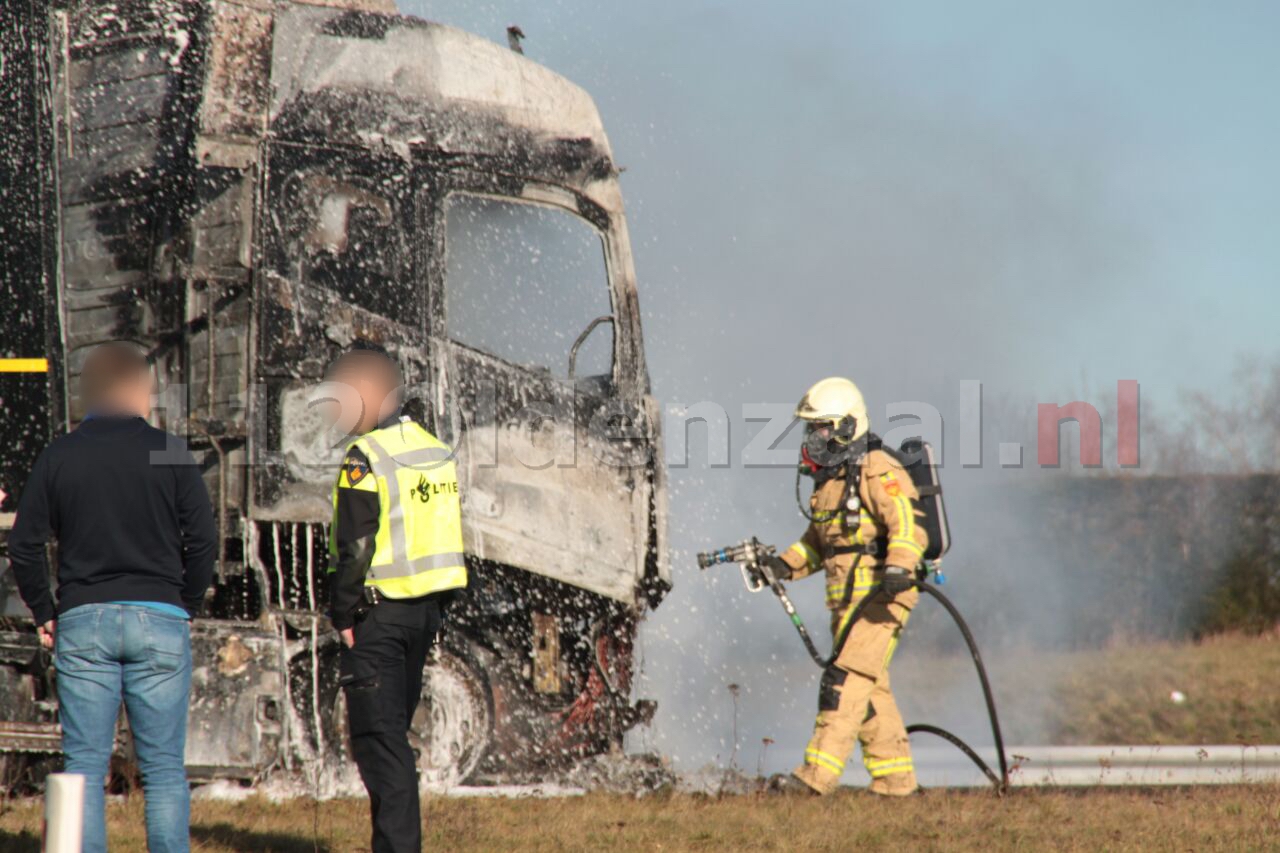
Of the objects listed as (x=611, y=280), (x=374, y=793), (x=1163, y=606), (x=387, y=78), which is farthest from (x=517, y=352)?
(x=1163, y=606)

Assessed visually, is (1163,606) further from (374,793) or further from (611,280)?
(374,793)

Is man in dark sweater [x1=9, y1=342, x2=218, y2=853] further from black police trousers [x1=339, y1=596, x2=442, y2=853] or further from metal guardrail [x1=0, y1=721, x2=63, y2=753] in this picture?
metal guardrail [x1=0, y1=721, x2=63, y2=753]

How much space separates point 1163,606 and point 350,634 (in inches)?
593

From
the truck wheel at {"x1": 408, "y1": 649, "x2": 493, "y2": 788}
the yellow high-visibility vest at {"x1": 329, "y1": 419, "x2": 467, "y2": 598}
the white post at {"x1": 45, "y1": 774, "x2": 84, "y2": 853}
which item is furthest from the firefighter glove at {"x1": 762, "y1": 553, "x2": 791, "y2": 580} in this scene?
the white post at {"x1": 45, "y1": 774, "x2": 84, "y2": 853}

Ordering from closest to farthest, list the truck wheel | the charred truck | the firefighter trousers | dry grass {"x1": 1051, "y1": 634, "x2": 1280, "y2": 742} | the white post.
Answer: the white post
the charred truck
the firefighter trousers
the truck wheel
dry grass {"x1": 1051, "y1": 634, "x2": 1280, "y2": 742}

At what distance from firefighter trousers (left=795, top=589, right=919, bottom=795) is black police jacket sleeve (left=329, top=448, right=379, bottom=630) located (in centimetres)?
277

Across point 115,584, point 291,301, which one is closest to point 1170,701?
point 291,301

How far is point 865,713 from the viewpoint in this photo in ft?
21.4

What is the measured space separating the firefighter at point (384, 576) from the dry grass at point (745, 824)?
0.90 metres

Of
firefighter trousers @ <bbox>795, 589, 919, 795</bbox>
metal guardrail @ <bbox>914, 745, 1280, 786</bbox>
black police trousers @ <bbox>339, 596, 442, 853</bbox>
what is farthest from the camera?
metal guardrail @ <bbox>914, 745, 1280, 786</bbox>

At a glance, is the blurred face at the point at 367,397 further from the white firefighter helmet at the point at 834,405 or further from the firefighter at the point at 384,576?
the white firefighter helmet at the point at 834,405

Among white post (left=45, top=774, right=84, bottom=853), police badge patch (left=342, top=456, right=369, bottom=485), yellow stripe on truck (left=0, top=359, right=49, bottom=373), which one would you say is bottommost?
white post (left=45, top=774, right=84, bottom=853)

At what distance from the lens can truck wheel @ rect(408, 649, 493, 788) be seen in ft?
21.6

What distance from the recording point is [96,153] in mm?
6359
